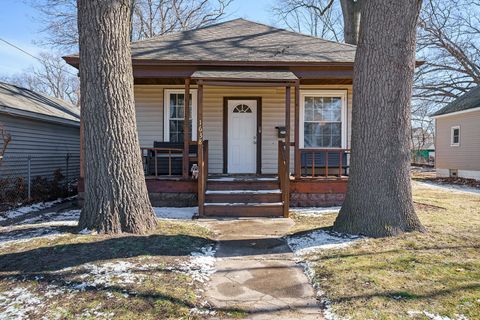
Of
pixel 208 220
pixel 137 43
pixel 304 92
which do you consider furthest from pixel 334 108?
pixel 137 43

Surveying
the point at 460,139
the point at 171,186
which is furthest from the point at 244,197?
the point at 460,139

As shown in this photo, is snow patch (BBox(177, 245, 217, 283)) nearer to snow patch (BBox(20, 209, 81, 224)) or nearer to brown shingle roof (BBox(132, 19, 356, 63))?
snow patch (BBox(20, 209, 81, 224))

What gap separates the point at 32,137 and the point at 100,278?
9.13 metres

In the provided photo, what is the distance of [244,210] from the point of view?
679cm

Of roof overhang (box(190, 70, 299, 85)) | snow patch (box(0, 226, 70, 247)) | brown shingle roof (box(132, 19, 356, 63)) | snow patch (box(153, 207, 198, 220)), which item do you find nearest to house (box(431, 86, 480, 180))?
brown shingle roof (box(132, 19, 356, 63))

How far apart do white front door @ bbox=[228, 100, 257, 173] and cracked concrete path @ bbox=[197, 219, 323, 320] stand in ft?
12.4

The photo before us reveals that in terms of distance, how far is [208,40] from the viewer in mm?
9266

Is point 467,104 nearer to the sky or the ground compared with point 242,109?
nearer to the sky

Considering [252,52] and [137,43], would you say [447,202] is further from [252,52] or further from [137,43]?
[137,43]

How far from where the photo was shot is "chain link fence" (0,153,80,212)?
8.34 metres

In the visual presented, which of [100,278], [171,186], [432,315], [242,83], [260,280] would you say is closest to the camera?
[432,315]

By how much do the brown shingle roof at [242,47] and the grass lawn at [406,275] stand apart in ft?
15.0

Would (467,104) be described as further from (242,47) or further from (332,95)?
(242,47)

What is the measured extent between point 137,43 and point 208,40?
1859 mm
